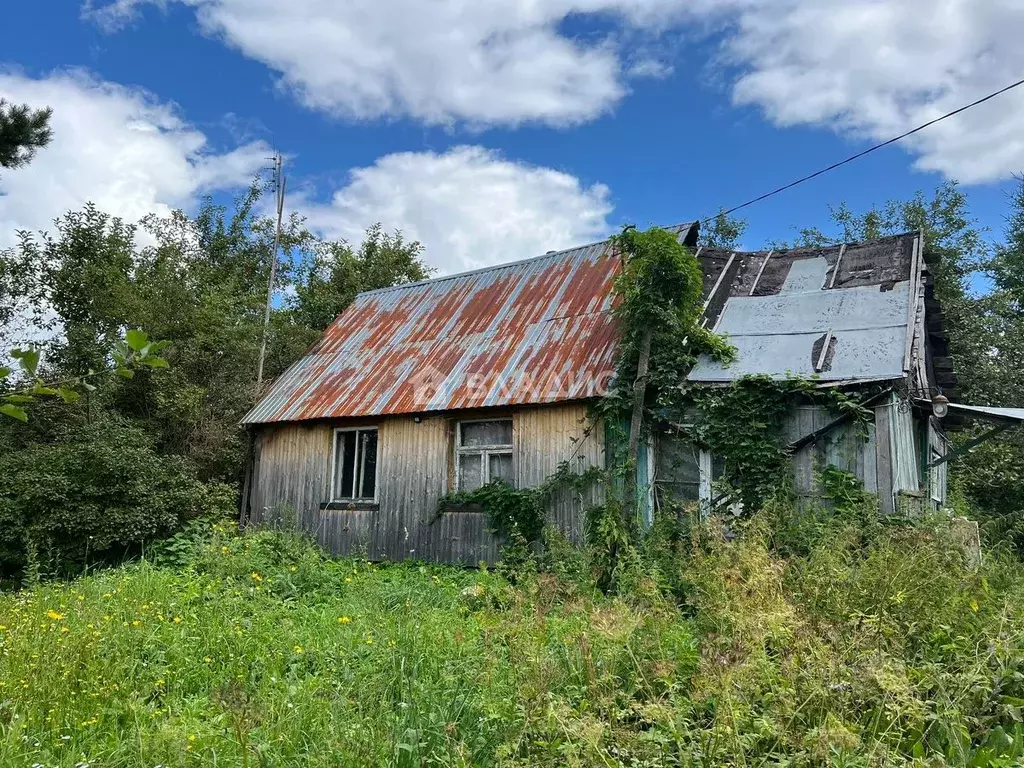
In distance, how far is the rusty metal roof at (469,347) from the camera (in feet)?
34.1

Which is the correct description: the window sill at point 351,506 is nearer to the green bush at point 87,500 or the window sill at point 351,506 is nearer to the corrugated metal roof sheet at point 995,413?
the green bush at point 87,500

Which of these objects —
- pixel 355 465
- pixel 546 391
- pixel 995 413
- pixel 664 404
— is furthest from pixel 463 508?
pixel 995 413

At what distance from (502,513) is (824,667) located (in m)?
6.97

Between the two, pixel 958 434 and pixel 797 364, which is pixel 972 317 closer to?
pixel 958 434

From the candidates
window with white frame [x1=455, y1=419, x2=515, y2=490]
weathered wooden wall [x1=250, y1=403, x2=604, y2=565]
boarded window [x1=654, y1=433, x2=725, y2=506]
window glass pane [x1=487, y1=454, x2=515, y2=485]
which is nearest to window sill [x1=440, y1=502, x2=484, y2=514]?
weathered wooden wall [x1=250, y1=403, x2=604, y2=565]

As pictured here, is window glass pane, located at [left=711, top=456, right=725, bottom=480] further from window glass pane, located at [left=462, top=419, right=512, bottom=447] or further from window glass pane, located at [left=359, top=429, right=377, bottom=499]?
window glass pane, located at [left=359, top=429, right=377, bottom=499]

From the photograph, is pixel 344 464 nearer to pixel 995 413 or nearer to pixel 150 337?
pixel 150 337

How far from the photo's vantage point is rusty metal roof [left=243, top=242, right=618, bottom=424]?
34.1ft

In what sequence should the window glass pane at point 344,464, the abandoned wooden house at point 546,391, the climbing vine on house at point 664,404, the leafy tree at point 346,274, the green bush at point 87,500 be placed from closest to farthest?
the climbing vine on house at point 664,404, the abandoned wooden house at point 546,391, the green bush at point 87,500, the window glass pane at point 344,464, the leafy tree at point 346,274

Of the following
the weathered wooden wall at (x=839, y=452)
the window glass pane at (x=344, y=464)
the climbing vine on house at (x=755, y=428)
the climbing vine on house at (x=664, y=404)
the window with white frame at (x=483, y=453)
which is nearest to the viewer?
the weathered wooden wall at (x=839, y=452)

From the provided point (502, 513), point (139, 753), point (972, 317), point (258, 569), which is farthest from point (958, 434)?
point (139, 753)

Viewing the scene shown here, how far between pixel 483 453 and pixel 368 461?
8.28 feet

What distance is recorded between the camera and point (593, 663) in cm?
390

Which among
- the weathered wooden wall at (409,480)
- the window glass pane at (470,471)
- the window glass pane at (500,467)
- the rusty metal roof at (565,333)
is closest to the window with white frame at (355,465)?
the weathered wooden wall at (409,480)
